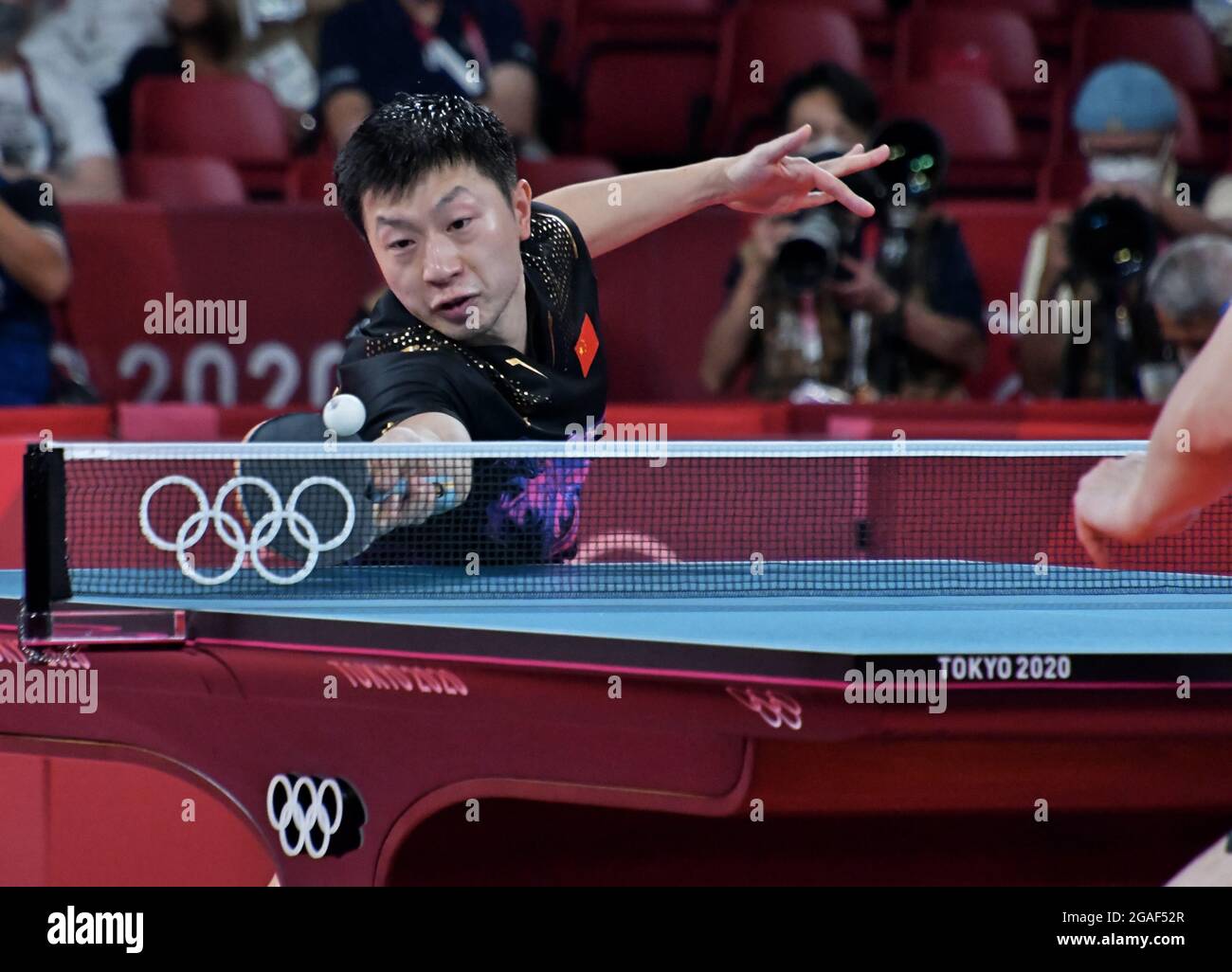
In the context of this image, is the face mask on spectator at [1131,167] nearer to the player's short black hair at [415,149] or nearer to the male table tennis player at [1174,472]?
the player's short black hair at [415,149]

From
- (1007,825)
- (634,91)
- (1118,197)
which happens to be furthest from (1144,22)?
(1007,825)

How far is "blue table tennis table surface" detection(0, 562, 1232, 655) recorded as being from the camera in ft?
7.23

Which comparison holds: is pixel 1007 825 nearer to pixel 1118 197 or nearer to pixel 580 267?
pixel 580 267

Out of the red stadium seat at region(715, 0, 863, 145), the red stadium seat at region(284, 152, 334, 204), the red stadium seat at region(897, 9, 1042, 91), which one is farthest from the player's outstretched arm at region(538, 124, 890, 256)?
the red stadium seat at region(897, 9, 1042, 91)

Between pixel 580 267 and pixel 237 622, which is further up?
pixel 580 267

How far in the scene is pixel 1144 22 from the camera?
28.2ft

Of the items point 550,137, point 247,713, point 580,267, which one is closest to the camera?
point 247,713

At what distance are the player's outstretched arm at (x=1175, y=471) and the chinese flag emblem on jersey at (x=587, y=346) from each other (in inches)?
56.5

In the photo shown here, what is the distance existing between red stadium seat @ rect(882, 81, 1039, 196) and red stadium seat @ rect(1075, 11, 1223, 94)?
3.40 ft

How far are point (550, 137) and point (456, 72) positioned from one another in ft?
2.22

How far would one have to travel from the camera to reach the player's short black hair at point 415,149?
2830 millimetres

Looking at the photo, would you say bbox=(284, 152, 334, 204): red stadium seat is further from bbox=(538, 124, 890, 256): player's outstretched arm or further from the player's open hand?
the player's open hand

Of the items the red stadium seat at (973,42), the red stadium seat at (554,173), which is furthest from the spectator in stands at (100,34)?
the red stadium seat at (973,42)
